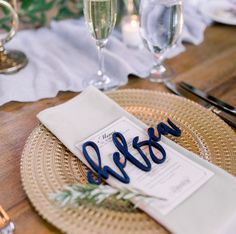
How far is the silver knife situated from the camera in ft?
1.72

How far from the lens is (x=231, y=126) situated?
0.52 metres

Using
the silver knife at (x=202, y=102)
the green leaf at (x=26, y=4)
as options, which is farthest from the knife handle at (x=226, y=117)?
the green leaf at (x=26, y=4)

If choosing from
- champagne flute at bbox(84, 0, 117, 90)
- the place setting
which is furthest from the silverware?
champagne flute at bbox(84, 0, 117, 90)

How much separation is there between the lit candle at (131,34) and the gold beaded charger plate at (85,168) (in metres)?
0.22

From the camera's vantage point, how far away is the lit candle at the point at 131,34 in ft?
2.42

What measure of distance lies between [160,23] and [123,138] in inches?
9.8

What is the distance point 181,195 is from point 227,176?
59mm

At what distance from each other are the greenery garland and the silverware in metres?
0.49

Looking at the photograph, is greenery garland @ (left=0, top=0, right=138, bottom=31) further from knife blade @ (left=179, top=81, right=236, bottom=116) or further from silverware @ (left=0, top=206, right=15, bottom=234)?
silverware @ (left=0, top=206, right=15, bottom=234)

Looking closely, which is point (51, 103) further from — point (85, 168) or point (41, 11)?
point (41, 11)

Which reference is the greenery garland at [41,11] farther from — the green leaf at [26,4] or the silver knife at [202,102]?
the silver knife at [202,102]

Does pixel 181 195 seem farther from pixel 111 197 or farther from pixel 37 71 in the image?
pixel 37 71

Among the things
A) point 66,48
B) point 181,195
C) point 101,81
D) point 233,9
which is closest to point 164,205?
point 181,195

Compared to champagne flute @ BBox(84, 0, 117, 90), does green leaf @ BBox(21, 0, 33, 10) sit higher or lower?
lower
